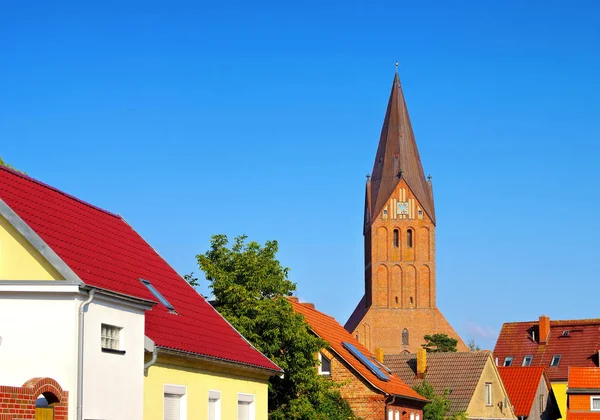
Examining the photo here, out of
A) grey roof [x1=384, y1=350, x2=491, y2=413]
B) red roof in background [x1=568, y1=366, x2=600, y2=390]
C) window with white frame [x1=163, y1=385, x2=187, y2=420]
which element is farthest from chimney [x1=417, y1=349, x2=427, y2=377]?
window with white frame [x1=163, y1=385, x2=187, y2=420]

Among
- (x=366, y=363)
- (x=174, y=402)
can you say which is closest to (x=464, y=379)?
(x=366, y=363)

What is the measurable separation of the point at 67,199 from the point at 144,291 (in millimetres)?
2713

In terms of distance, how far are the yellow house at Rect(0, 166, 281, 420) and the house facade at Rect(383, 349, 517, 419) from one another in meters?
35.0

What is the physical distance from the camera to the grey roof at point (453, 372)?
60.6 m

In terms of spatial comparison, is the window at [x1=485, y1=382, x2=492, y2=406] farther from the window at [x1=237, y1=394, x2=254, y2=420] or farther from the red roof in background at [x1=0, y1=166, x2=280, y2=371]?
the window at [x1=237, y1=394, x2=254, y2=420]

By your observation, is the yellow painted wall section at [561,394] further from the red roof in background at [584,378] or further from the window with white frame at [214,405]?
the window with white frame at [214,405]

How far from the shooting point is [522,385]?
7119 centimetres

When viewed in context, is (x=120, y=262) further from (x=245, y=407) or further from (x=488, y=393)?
(x=488, y=393)

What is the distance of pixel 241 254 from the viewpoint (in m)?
36.8

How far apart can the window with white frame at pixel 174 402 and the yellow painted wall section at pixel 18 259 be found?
464 centimetres

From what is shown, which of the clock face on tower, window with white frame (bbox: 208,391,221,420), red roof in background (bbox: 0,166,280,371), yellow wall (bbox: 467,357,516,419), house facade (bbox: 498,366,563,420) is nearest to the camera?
red roof in background (bbox: 0,166,280,371)


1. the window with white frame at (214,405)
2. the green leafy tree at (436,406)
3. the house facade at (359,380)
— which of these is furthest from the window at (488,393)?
the window with white frame at (214,405)

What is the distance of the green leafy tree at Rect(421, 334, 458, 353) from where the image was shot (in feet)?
412

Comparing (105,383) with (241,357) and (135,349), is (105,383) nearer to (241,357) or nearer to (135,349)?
(135,349)
